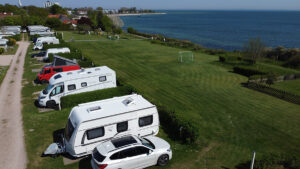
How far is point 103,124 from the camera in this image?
11477 millimetres

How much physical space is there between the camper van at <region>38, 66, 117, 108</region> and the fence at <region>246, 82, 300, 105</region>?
50.7ft

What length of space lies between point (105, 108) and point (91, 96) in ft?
19.8

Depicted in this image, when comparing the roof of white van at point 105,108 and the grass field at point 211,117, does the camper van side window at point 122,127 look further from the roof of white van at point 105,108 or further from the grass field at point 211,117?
the grass field at point 211,117

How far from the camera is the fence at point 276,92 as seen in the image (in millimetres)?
19812

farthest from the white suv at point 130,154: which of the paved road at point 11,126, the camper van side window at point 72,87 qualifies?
the camper van side window at point 72,87

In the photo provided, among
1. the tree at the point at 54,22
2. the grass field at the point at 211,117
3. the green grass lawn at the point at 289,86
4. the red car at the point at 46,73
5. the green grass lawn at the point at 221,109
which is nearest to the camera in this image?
the grass field at the point at 211,117

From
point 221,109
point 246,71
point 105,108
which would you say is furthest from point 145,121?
point 246,71

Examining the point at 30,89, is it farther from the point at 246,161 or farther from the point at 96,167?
the point at 246,161

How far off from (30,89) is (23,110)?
5.52 m

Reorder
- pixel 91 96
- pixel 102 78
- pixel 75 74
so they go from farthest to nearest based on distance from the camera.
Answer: pixel 102 78
pixel 75 74
pixel 91 96

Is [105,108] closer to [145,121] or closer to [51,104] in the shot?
[145,121]

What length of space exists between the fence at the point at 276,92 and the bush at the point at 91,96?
46.1 feet

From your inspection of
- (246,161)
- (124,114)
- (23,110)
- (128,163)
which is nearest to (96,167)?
(128,163)

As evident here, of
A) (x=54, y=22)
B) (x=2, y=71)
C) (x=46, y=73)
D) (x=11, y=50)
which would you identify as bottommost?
(x=2, y=71)
